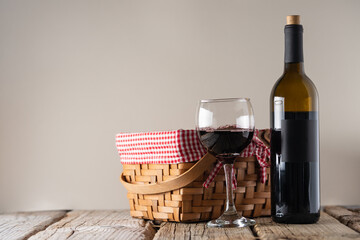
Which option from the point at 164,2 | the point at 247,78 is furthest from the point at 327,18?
the point at 164,2

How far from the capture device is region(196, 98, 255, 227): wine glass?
3.22 feet

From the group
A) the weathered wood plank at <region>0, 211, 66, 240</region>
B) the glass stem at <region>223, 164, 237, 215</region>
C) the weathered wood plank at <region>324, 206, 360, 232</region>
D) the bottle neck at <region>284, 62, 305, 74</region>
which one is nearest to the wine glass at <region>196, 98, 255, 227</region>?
the glass stem at <region>223, 164, 237, 215</region>

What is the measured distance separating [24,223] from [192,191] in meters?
0.49

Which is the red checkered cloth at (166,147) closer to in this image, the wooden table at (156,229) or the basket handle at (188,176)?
the basket handle at (188,176)

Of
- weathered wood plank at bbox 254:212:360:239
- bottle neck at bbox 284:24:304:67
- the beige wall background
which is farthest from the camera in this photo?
the beige wall background

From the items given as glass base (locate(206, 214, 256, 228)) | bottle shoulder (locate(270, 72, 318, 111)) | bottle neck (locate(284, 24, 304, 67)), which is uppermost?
bottle neck (locate(284, 24, 304, 67))

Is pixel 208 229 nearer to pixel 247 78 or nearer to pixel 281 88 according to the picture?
pixel 281 88

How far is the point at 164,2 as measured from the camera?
1.55 metres

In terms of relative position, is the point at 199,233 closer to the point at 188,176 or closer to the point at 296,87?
the point at 188,176

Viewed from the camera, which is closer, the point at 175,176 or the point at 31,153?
the point at 175,176

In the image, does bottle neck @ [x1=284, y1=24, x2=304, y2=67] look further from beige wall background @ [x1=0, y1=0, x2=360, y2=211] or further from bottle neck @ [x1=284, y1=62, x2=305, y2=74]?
beige wall background @ [x1=0, y1=0, x2=360, y2=211]

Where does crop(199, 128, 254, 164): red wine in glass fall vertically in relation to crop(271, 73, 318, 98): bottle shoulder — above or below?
below

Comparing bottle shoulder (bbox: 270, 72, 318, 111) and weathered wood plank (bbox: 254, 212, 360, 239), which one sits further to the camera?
bottle shoulder (bbox: 270, 72, 318, 111)

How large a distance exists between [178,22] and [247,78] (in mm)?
311
